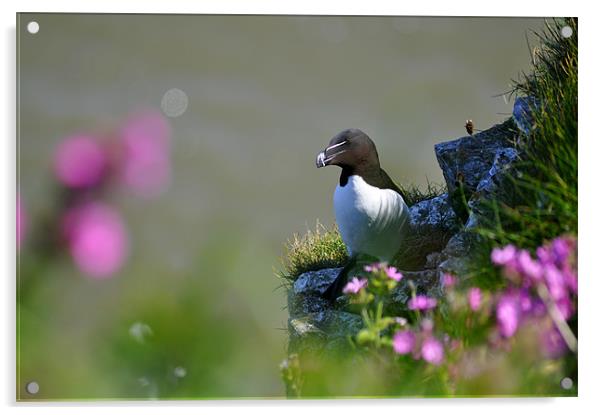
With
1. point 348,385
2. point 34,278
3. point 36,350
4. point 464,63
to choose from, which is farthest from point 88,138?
point 464,63

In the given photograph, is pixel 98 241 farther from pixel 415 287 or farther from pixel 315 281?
pixel 415 287

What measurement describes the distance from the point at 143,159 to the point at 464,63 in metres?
1.38

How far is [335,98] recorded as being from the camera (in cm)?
277

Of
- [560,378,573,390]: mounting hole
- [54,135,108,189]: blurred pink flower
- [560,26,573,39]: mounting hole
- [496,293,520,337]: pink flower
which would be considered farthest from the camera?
[560,26,573,39]: mounting hole

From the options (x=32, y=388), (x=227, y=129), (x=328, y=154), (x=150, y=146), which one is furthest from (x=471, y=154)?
(x=32, y=388)

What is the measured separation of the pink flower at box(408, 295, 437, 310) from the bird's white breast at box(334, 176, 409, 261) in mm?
375

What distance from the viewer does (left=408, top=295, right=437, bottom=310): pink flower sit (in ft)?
7.94

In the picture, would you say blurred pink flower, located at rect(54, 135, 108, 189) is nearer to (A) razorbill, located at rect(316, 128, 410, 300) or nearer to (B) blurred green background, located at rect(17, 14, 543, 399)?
(B) blurred green background, located at rect(17, 14, 543, 399)

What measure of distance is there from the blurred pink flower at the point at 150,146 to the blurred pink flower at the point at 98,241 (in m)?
0.17

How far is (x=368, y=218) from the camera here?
2920 millimetres

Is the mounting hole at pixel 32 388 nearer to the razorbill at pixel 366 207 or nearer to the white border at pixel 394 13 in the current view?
the white border at pixel 394 13

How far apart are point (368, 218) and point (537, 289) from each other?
0.86 meters

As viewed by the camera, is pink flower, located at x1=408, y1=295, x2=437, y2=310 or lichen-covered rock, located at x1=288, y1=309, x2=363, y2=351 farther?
lichen-covered rock, located at x1=288, y1=309, x2=363, y2=351

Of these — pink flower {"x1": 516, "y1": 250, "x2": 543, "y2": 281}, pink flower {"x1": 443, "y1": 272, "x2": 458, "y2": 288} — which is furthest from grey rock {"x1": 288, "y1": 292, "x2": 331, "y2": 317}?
pink flower {"x1": 516, "y1": 250, "x2": 543, "y2": 281}
